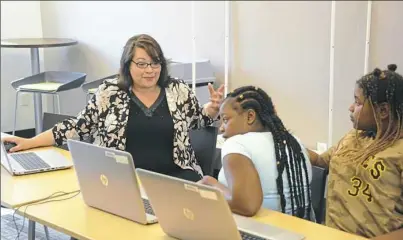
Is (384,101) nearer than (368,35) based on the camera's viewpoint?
Yes

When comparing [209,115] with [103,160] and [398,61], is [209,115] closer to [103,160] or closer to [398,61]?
[103,160]

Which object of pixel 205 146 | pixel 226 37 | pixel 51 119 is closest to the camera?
pixel 205 146

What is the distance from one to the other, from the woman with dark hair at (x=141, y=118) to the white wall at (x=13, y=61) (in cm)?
297

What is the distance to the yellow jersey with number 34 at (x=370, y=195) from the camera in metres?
1.69

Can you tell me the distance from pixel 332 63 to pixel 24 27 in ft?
10.8

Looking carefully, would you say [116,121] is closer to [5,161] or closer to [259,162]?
[5,161]

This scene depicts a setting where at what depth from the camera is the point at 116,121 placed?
248cm

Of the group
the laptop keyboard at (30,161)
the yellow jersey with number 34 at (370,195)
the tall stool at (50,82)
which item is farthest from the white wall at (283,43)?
the yellow jersey with number 34 at (370,195)

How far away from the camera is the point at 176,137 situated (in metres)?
2.51

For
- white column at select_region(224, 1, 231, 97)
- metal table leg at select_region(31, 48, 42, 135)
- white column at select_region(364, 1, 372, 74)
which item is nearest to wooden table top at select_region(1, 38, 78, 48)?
metal table leg at select_region(31, 48, 42, 135)

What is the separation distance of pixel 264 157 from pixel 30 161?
106 cm

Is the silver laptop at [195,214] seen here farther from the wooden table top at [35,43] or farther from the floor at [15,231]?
the wooden table top at [35,43]

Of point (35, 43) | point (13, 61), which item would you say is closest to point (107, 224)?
point (35, 43)

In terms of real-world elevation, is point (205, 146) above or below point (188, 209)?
below
